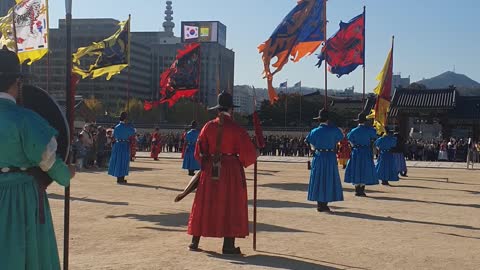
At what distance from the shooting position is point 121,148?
50.2 ft

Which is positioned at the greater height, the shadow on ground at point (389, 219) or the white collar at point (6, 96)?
the white collar at point (6, 96)

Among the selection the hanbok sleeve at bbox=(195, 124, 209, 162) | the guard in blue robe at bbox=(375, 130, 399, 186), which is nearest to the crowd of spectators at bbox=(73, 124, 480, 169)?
the guard in blue robe at bbox=(375, 130, 399, 186)

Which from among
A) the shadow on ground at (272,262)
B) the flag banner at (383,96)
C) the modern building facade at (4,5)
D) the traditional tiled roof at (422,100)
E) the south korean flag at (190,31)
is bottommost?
the shadow on ground at (272,262)

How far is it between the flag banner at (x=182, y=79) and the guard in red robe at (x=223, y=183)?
15.5m

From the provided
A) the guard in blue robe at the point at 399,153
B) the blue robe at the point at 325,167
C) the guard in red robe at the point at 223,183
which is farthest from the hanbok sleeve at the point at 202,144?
the guard in blue robe at the point at 399,153

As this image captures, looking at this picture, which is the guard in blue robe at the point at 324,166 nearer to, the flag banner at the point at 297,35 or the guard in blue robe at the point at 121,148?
the flag banner at the point at 297,35

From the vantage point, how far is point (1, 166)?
12.9 ft

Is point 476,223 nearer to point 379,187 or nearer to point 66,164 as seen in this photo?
point 379,187

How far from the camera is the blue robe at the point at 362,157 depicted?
42.8ft

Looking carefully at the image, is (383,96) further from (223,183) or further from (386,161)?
(223,183)

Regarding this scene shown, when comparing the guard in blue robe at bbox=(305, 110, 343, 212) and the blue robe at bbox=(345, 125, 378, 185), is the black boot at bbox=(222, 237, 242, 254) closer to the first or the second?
the guard in blue robe at bbox=(305, 110, 343, 212)

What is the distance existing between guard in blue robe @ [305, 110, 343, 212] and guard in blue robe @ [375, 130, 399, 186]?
640 cm

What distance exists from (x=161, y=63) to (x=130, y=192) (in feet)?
279

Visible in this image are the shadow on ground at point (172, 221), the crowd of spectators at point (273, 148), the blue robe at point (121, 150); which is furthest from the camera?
the crowd of spectators at point (273, 148)
